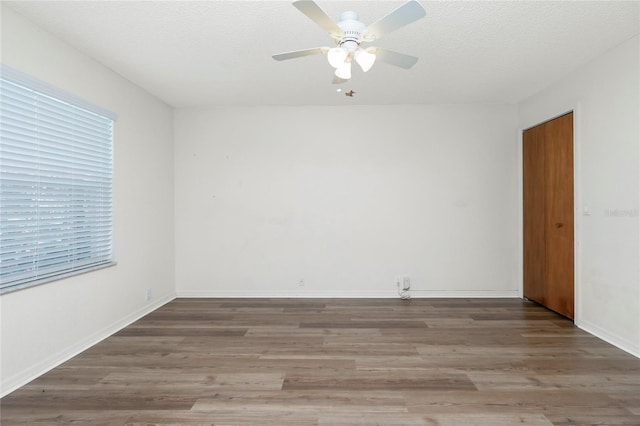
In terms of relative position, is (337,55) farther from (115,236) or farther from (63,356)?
(63,356)

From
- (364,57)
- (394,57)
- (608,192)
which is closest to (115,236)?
(364,57)

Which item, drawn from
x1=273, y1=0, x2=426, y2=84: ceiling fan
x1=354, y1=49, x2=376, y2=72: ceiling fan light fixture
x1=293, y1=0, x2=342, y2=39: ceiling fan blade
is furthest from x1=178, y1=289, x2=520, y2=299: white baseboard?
x1=293, y1=0, x2=342, y2=39: ceiling fan blade

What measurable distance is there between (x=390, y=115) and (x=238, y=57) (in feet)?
7.17

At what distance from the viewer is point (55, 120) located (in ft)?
8.60

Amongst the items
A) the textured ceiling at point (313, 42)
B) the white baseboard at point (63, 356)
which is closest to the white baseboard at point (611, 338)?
the textured ceiling at point (313, 42)

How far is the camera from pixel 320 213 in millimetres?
4480

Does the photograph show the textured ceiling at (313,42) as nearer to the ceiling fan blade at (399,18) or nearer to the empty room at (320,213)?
the empty room at (320,213)

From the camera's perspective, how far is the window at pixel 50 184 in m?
2.26

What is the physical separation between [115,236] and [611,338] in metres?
4.66

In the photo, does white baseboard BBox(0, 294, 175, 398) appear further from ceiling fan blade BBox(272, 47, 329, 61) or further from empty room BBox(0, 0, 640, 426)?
ceiling fan blade BBox(272, 47, 329, 61)

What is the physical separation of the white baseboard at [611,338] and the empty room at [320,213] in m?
0.02

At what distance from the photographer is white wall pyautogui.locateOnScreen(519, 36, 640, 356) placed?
8.93 feet

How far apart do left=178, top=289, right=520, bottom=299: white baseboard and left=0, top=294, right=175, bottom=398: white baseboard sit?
31.5 inches

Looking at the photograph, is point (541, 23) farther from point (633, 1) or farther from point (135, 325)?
point (135, 325)
